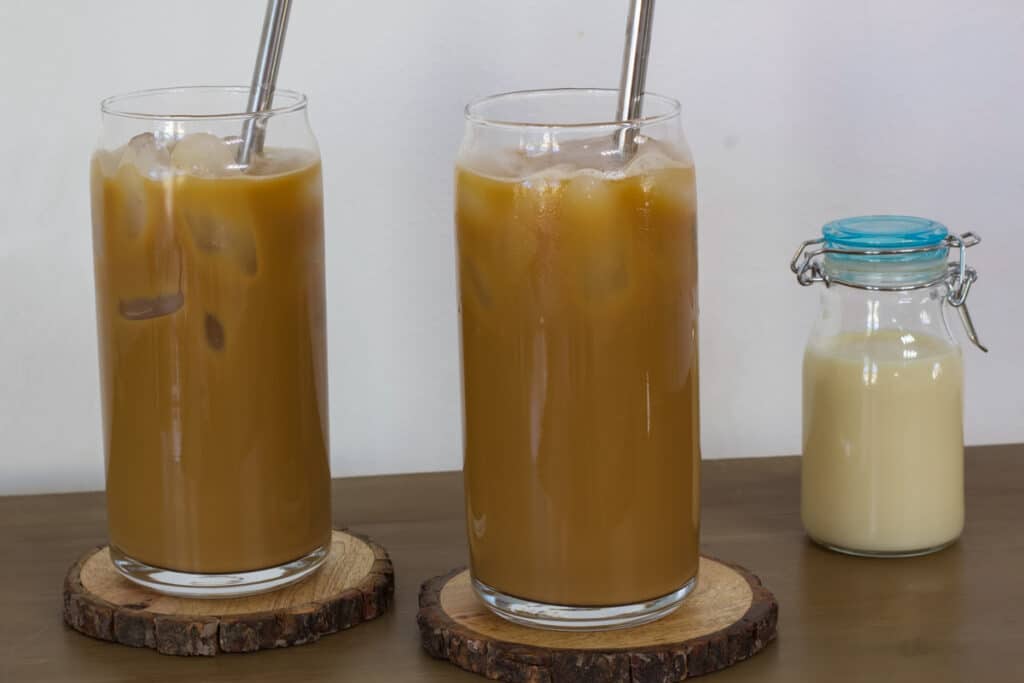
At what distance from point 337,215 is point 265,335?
1.15 feet

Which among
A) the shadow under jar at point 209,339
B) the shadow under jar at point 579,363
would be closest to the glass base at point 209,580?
the shadow under jar at point 209,339

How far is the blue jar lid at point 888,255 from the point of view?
3.16ft

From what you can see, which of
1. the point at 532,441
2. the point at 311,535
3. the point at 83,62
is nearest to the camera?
the point at 532,441

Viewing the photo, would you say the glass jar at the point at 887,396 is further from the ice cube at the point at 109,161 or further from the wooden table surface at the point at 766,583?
the ice cube at the point at 109,161

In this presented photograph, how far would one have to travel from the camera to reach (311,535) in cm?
91

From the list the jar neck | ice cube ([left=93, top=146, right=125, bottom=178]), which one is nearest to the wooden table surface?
the jar neck

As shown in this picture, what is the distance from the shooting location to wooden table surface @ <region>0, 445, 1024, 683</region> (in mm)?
815

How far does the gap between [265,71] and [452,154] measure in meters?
0.34

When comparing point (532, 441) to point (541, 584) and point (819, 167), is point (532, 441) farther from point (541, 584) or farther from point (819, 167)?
point (819, 167)

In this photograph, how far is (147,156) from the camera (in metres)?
0.84

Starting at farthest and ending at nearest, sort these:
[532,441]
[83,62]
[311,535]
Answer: [83,62], [311,535], [532,441]

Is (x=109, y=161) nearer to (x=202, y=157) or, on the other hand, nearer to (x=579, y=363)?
(x=202, y=157)

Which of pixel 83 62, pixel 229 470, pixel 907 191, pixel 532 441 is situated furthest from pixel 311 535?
pixel 907 191

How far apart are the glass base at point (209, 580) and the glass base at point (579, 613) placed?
0.14 m
